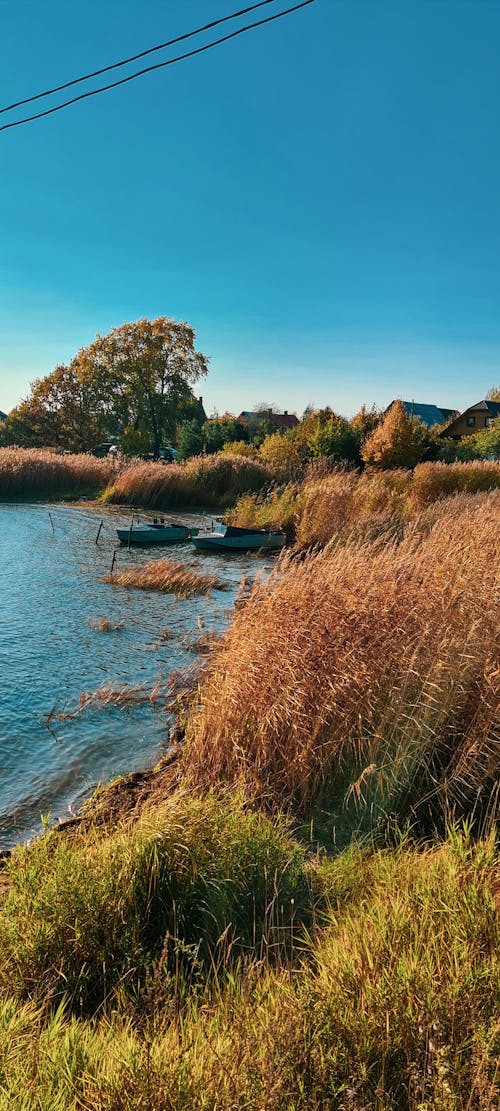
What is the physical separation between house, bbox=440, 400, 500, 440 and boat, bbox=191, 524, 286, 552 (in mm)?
57302

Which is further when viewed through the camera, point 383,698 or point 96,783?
point 96,783

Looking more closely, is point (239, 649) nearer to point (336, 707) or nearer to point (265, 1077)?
point (336, 707)

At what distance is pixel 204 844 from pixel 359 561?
3.46 meters

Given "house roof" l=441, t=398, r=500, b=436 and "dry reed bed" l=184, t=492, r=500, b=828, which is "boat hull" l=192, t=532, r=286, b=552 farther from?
"house roof" l=441, t=398, r=500, b=436

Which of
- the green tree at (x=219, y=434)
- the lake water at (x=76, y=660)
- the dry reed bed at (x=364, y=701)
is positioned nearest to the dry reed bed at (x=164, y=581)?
the lake water at (x=76, y=660)

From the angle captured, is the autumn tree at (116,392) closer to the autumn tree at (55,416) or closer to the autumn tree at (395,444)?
the autumn tree at (55,416)

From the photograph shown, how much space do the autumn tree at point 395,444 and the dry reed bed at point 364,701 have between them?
2793cm

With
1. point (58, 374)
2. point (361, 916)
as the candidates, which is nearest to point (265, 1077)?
point (361, 916)

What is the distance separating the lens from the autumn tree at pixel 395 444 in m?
33.0

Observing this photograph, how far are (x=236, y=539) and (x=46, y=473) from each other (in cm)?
1967

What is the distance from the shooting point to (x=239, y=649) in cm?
612

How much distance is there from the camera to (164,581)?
16.0 metres

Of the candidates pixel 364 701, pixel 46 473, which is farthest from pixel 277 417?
pixel 364 701

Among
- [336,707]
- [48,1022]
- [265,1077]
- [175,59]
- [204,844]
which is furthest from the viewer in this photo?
[175,59]
